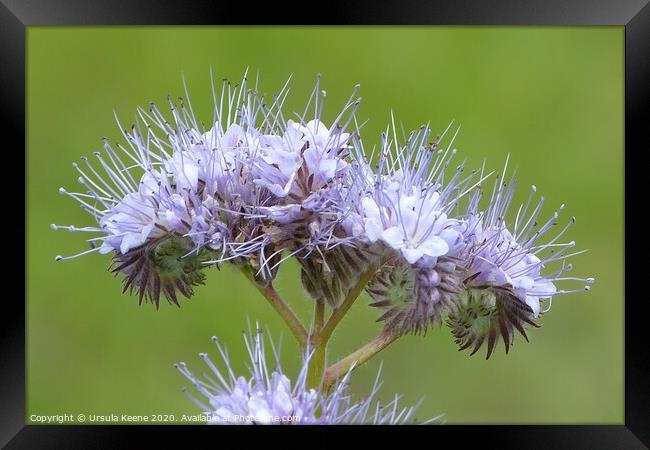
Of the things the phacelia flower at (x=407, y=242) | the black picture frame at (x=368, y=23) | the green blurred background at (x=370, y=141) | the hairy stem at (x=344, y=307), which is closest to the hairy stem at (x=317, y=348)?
the hairy stem at (x=344, y=307)

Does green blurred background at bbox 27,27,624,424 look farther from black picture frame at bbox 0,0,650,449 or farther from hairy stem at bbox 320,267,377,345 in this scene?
hairy stem at bbox 320,267,377,345

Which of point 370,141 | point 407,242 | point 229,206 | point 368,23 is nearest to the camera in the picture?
point 407,242

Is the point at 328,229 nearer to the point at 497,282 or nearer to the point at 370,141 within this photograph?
the point at 497,282

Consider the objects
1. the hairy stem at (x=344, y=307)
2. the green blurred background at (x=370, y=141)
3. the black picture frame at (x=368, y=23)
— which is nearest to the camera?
the hairy stem at (x=344, y=307)

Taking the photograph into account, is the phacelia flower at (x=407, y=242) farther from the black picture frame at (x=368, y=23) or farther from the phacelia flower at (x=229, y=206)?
the black picture frame at (x=368, y=23)

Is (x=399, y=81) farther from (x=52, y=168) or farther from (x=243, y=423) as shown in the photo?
(x=243, y=423)

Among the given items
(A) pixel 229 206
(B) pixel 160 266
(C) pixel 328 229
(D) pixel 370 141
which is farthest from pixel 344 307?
(D) pixel 370 141

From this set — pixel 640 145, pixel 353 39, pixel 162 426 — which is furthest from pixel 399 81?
pixel 162 426
